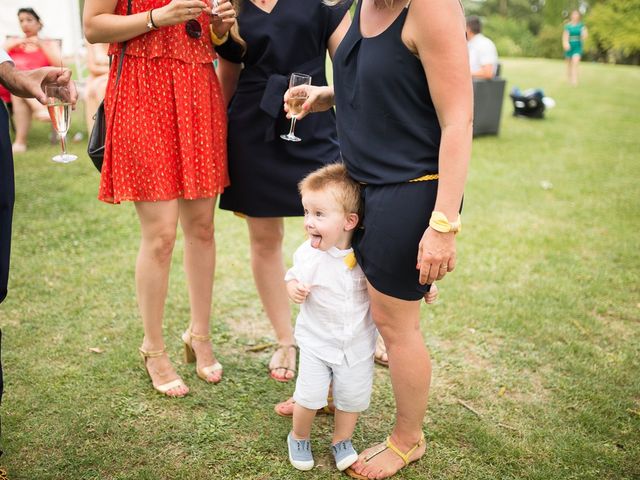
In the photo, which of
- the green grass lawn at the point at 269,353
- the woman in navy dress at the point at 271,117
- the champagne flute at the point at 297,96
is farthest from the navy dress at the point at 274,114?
the green grass lawn at the point at 269,353

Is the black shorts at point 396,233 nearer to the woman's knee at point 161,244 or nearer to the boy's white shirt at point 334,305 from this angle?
the boy's white shirt at point 334,305

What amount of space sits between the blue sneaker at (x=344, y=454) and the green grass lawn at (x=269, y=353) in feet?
0.19

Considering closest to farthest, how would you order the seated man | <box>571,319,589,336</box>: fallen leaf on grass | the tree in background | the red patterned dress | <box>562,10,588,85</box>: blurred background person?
the red patterned dress < <box>571,319,589,336</box>: fallen leaf on grass < the seated man < <box>562,10,588,85</box>: blurred background person < the tree in background

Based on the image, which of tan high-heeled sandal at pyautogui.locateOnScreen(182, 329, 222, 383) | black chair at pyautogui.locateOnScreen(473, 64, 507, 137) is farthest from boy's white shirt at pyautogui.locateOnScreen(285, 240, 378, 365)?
black chair at pyautogui.locateOnScreen(473, 64, 507, 137)

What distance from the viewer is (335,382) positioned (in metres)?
2.35

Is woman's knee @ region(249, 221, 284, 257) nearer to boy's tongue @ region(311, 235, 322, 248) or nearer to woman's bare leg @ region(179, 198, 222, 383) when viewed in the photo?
woman's bare leg @ region(179, 198, 222, 383)

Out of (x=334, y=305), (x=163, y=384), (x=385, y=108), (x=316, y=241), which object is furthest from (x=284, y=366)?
(x=385, y=108)

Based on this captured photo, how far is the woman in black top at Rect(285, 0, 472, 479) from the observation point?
1.80m

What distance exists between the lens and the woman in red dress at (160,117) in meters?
2.41

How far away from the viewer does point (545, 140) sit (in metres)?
9.72

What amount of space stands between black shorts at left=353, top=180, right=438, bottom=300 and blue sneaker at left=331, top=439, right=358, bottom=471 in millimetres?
730

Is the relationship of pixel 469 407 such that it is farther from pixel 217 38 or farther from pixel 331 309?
pixel 217 38

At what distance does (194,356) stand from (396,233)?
5.29 feet

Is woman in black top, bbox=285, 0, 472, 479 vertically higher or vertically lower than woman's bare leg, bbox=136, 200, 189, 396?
higher
